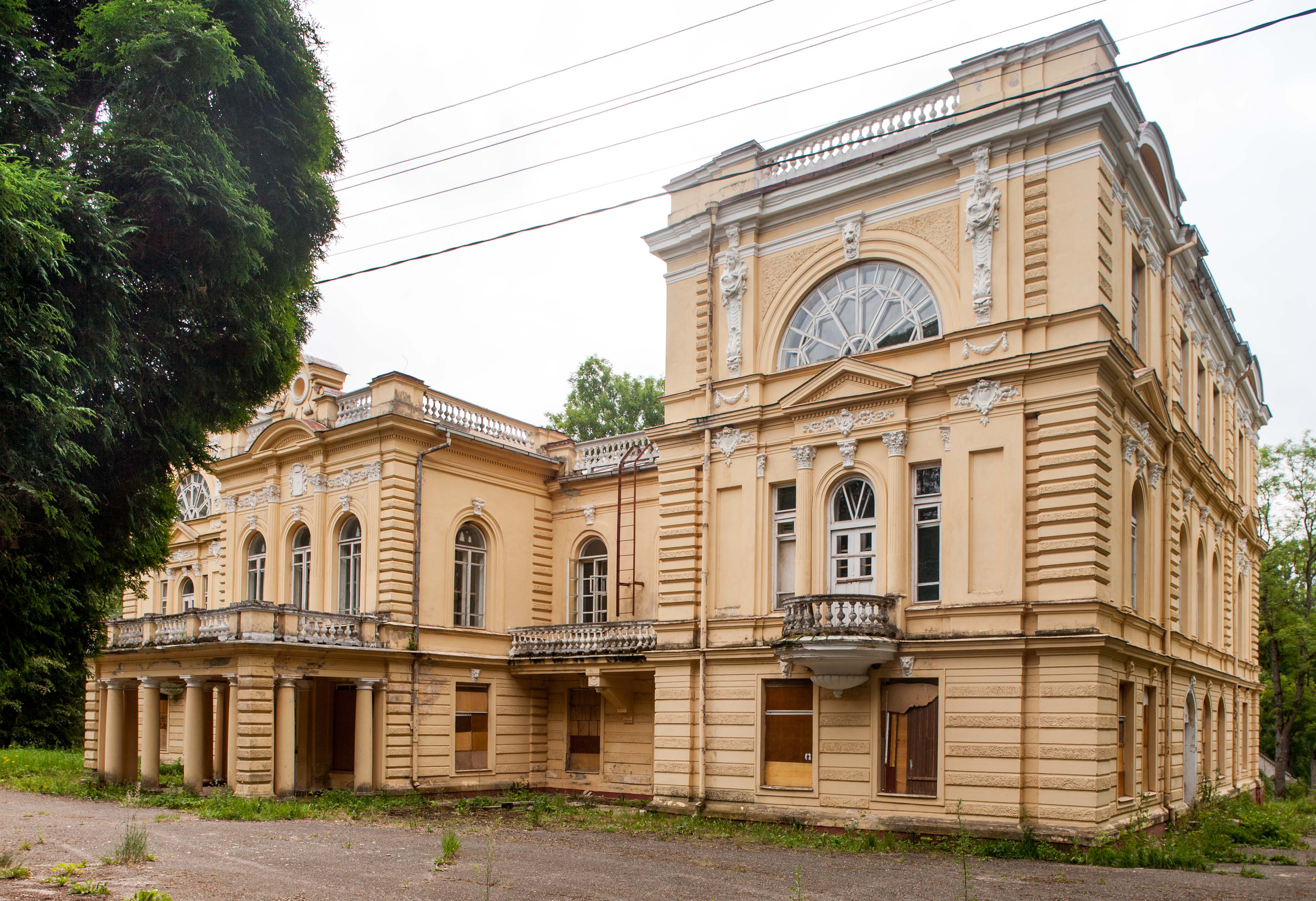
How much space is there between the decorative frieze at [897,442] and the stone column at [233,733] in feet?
46.8

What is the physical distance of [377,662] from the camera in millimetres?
25047

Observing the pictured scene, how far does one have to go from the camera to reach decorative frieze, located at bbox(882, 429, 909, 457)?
19266mm

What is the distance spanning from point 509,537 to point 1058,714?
15502mm

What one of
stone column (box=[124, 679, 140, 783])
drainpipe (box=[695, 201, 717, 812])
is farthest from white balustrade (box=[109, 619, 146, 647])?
drainpipe (box=[695, 201, 717, 812])

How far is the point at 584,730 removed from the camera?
2781cm

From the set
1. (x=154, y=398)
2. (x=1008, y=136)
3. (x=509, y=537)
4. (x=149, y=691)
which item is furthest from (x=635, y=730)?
(x=154, y=398)

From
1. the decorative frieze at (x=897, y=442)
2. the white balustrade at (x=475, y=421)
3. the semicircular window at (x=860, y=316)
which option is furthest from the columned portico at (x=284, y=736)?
the decorative frieze at (x=897, y=442)

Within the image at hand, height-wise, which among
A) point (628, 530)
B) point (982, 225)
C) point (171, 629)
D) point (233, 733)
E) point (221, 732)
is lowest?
point (221, 732)

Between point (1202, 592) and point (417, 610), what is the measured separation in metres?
18.8

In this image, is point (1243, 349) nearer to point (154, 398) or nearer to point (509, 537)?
point (509, 537)

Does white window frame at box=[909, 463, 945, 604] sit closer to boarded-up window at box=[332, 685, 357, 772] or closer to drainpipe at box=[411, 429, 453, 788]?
drainpipe at box=[411, 429, 453, 788]

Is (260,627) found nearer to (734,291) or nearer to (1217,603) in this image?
(734,291)

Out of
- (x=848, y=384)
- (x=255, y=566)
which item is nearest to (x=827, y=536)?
(x=848, y=384)

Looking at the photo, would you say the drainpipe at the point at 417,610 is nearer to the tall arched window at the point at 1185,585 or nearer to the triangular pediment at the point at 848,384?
the triangular pediment at the point at 848,384
